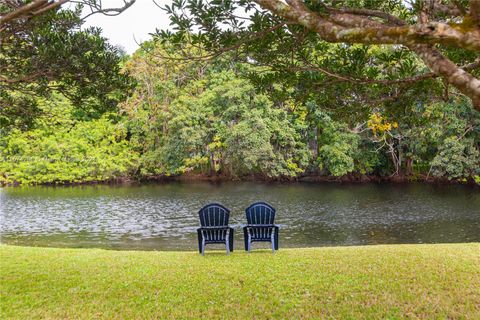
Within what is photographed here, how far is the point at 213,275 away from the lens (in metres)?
5.66

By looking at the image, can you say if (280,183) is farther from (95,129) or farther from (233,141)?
(95,129)

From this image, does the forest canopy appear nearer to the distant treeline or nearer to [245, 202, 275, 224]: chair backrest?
the distant treeline

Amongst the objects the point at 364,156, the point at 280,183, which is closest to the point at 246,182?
the point at 280,183

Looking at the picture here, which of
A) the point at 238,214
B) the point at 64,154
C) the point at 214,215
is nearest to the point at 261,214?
the point at 214,215

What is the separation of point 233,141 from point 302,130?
5922mm

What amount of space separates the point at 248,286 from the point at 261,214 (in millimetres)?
2596

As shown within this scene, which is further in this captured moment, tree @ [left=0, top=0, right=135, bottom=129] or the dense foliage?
the dense foliage

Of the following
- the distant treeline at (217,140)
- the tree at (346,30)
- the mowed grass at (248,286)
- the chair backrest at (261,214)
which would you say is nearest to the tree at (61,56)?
the tree at (346,30)

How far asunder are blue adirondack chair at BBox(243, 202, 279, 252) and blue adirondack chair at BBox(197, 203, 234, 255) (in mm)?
405

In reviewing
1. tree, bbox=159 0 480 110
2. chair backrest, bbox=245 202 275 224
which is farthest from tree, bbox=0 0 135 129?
chair backrest, bbox=245 202 275 224

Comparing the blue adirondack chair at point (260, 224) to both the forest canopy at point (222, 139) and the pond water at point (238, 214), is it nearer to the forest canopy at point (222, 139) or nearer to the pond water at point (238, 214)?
the pond water at point (238, 214)

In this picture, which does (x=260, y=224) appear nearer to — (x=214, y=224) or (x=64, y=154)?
(x=214, y=224)

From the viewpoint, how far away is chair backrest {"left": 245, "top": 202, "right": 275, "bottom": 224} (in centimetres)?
757

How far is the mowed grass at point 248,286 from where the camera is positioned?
419cm
